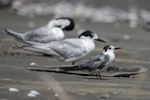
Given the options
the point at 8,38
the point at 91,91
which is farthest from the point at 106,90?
the point at 8,38

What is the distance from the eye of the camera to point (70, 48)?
8.38m

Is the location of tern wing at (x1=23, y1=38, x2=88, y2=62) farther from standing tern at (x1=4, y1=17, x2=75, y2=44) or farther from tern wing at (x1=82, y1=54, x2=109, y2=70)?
standing tern at (x1=4, y1=17, x2=75, y2=44)

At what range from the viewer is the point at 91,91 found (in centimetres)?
636

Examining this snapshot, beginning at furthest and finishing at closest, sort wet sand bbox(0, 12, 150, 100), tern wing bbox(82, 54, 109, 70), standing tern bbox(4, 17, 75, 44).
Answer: standing tern bbox(4, 17, 75, 44) → tern wing bbox(82, 54, 109, 70) → wet sand bbox(0, 12, 150, 100)

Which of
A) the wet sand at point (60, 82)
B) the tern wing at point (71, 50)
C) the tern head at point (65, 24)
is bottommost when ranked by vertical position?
the wet sand at point (60, 82)

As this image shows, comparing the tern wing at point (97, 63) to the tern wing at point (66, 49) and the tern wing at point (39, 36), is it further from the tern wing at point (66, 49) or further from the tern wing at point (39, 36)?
the tern wing at point (39, 36)

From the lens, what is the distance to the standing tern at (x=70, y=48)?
8305 millimetres

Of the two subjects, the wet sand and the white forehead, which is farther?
the white forehead

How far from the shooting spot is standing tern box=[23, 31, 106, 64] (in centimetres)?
830

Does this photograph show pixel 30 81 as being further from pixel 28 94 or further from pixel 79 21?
pixel 79 21

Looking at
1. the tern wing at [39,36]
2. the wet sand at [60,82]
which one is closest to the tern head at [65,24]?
the tern wing at [39,36]

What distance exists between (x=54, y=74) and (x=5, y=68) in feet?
1.88

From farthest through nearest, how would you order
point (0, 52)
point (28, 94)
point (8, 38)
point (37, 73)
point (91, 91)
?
point (8, 38) → point (0, 52) → point (37, 73) → point (91, 91) → point (28, 94)

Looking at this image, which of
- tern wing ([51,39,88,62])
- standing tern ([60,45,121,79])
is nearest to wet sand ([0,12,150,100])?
standing tern ([60,45,121,79])
